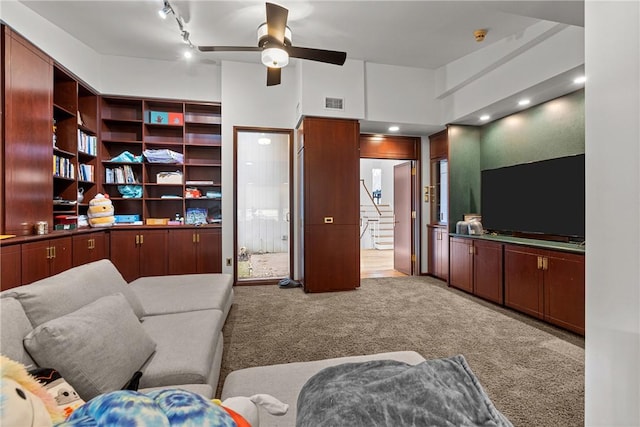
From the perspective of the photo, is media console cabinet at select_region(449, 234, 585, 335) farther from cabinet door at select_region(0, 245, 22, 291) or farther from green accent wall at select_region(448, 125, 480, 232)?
cabinet door at select_region(0, 245, 22, 291)

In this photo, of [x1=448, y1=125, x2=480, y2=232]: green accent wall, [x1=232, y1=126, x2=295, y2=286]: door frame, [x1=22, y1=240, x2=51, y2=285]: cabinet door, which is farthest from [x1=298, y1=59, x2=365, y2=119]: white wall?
[x1=22, y1=240, x2=51, y2=285]: cabinet door

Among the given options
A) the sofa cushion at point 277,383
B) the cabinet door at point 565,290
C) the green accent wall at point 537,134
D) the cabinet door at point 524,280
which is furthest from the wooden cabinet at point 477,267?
the sofa cushion at point 277,383

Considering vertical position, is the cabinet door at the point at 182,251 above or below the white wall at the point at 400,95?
below

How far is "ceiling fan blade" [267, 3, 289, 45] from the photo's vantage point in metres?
2.52

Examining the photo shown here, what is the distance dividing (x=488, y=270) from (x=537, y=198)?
1.02 metres

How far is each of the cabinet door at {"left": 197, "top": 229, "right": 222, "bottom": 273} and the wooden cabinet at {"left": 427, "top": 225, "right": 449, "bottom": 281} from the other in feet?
11.4

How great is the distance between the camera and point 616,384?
115 centimetres

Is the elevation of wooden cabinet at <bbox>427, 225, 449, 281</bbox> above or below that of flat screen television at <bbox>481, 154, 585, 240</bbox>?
below

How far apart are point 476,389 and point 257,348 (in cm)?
199

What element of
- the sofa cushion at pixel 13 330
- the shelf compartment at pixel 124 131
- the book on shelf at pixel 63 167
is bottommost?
the sofa cushion at pixel 13 330

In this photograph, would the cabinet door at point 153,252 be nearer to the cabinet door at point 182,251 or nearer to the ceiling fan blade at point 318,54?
the cabinet door at point 182,251

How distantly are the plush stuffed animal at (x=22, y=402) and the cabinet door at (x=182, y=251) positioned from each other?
4.04 meters

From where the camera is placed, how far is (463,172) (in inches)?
186

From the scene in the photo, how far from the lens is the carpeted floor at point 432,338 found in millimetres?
1926
